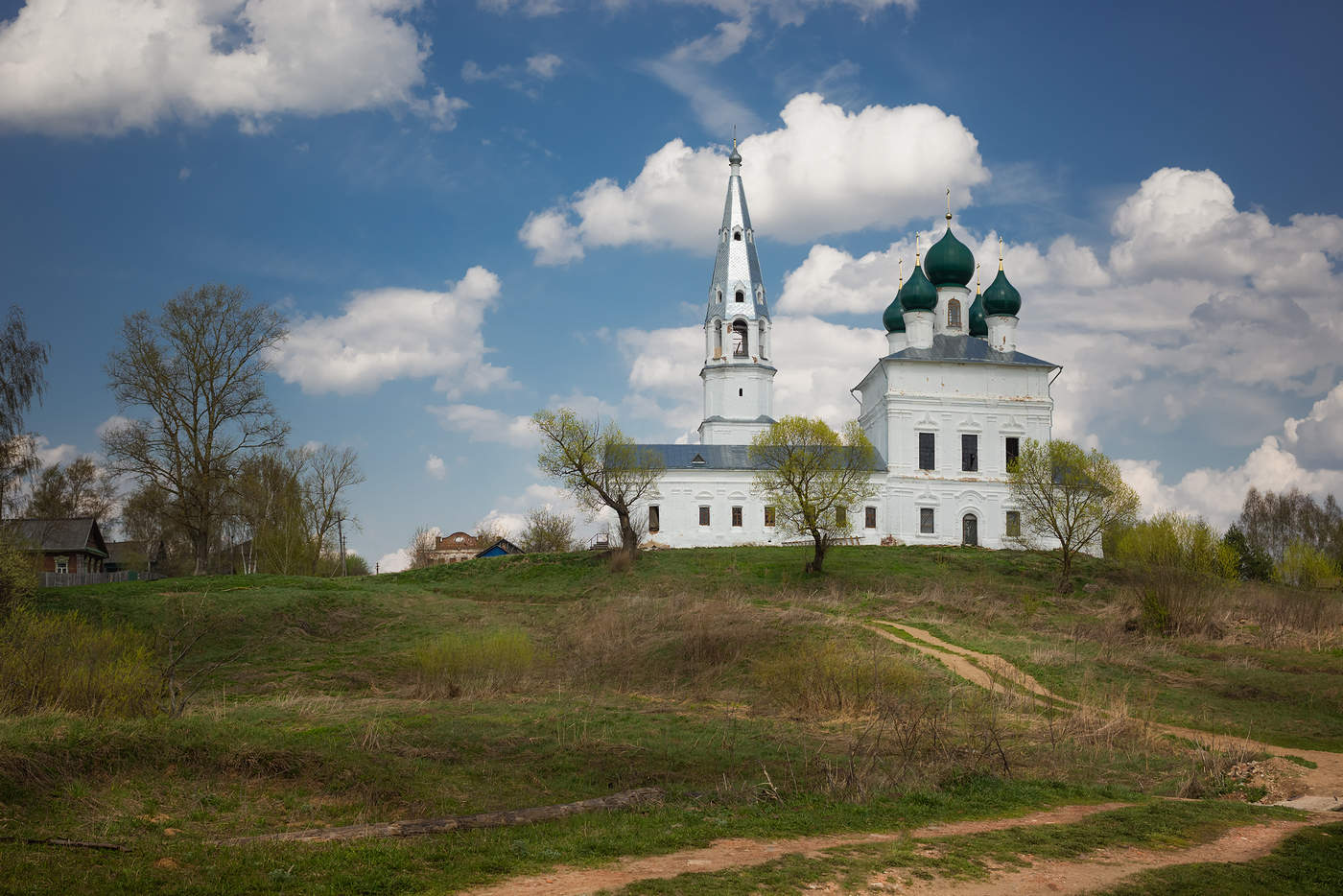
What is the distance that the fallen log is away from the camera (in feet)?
33.4

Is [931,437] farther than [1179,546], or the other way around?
[931,437]

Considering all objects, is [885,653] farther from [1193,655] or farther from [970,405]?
[970,405]

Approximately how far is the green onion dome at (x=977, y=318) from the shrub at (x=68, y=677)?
50.0 meters

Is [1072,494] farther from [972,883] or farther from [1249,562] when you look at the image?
[972,883]

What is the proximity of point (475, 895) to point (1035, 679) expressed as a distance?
16639 mm

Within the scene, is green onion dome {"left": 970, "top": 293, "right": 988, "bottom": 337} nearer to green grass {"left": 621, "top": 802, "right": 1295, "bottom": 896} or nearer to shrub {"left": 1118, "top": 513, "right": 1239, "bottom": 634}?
shrub {"left": 1118, "top": 513, "right": 1239, "bottom": 634}

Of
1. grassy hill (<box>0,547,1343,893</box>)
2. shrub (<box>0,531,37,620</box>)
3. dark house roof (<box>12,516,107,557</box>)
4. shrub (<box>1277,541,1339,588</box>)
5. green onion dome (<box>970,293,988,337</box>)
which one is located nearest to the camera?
grassy hill (<box>0,547,1343,893</box>)

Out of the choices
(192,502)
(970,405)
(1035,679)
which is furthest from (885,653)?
(970,405)

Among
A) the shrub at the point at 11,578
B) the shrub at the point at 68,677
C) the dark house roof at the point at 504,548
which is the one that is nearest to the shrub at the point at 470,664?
the shrub at the point at 68,677

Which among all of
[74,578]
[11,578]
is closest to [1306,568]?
[11,578]

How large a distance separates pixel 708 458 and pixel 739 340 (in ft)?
33.6

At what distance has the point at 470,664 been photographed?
75.2ft

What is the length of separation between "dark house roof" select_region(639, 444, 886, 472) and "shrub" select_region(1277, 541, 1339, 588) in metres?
19.5

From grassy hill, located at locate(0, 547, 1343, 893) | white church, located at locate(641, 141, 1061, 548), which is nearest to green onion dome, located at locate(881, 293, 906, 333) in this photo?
white church, located at locate(641, 141, 1061, 548)
